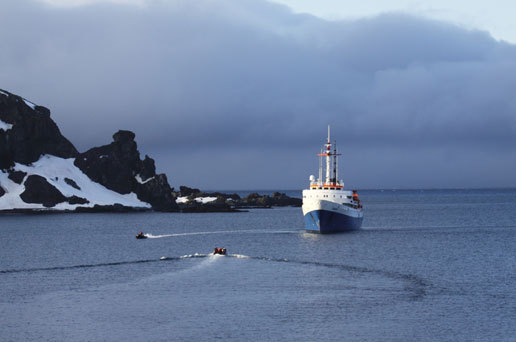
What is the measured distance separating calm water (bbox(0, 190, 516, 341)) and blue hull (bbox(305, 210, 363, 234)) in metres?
6.47

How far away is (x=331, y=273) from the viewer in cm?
7394

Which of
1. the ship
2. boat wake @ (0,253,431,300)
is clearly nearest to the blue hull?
the ship

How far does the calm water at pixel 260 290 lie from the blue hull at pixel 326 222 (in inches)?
255

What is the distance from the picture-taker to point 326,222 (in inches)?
4847

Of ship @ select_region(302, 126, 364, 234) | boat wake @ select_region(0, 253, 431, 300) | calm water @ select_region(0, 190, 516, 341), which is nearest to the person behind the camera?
calm water @ select_region(0, 190, 516, 341)

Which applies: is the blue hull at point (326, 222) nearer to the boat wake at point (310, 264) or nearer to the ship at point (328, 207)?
the ship at point (328, 207)

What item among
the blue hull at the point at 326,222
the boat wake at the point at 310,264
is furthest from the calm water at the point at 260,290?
the blue hull at the point at 326,222

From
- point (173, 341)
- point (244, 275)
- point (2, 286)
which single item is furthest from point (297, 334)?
point (2, 286)

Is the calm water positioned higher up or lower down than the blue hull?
lower down

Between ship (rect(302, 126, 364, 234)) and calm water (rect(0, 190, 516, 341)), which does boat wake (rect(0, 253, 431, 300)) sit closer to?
calm water (rect(0, 190, 516, 341))

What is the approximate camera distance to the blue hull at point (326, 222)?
123 metres

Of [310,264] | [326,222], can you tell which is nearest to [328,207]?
[326,222]

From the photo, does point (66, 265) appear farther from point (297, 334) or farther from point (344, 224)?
point (344, 224)

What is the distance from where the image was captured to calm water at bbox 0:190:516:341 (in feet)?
154
